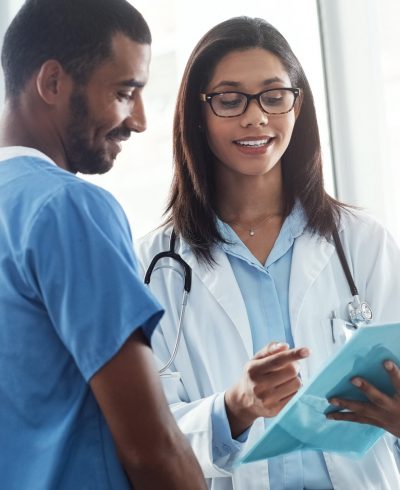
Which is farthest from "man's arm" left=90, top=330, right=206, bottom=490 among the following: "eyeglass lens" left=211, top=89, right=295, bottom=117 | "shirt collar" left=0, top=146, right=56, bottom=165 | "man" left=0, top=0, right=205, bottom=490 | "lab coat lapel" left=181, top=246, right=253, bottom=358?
"eyeglass lens" left=211, top=89, right=295, bottom=117

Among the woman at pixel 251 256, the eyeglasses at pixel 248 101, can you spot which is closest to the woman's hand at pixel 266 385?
the woman at pixel 251 256

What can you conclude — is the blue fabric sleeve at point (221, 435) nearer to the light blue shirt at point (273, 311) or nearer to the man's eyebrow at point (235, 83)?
the light blue shirt at point (273, 311)

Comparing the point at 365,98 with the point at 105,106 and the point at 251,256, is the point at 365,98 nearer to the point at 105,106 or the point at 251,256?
the point at 251,256

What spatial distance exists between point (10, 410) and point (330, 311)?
0.79 meters

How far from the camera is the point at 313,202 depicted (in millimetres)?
1723

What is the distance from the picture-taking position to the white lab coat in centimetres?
147

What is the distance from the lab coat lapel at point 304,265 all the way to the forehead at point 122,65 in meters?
0.65

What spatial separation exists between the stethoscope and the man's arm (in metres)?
0.55

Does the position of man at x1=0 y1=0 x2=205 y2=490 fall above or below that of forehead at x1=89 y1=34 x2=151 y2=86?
below

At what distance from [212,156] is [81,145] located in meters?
0.76

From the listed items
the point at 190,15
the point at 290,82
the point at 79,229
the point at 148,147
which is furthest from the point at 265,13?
the point at 79,229

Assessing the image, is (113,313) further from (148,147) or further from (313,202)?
(148,147)

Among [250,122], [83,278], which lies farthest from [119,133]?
[250,122]

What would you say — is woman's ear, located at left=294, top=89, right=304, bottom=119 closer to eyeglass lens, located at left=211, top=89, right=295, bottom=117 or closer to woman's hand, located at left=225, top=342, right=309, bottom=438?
eyeglass lens, located at left=211, top=89, right=295, bottom=117
